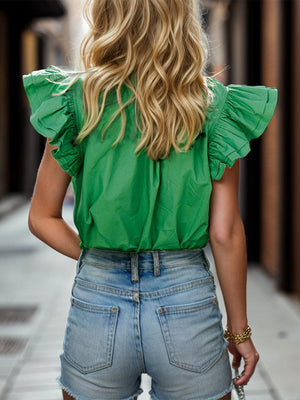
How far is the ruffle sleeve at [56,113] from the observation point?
5.62 ft

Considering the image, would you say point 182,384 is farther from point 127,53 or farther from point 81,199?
point 127,53

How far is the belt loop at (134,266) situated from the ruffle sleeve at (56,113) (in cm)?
29

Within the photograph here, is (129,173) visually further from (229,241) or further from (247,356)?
(247,356)

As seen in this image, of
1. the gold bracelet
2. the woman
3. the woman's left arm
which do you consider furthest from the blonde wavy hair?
the gold bracelet

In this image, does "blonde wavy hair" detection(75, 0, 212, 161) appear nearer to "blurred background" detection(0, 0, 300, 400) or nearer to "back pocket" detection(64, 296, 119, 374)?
"blurred background" detection(0, 0, 300, 400)

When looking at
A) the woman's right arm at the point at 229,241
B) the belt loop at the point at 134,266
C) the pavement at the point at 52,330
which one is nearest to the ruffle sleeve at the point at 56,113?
the belt loop at the point at 134,266

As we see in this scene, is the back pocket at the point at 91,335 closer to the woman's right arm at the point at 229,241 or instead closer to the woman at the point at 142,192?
the woman at the point at 142,192

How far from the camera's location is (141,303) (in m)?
1.70

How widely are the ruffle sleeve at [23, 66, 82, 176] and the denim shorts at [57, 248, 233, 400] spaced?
0.29 metres

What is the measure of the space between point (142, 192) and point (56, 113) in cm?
32

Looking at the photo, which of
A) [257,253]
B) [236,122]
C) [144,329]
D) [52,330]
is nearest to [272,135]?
[257,253]

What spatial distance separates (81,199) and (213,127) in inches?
16.7

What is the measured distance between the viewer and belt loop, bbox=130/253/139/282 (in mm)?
1709

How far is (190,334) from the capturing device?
1.71m
